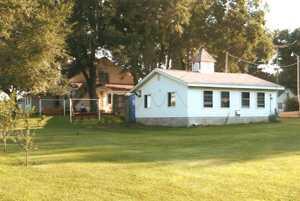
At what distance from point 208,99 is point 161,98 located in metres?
3.45

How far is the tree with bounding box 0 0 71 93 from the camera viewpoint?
108 ft

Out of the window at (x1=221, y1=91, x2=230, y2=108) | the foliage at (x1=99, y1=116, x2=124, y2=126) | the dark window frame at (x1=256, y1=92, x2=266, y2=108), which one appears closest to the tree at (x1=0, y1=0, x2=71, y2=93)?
the foliage at (x1=99, y1=116, x2=124, y2=126)

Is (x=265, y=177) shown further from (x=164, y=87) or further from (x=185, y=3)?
(x=185, y=3)

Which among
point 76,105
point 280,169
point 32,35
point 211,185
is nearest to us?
point 211,185

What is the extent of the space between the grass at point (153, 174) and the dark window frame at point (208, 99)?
16580 millimetres

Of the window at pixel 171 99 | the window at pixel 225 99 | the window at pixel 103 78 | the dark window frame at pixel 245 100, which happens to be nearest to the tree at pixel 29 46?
the window at pixel 171 99

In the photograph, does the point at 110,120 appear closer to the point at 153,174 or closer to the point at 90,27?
the point at 90,27

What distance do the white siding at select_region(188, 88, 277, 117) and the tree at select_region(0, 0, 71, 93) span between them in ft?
32.2

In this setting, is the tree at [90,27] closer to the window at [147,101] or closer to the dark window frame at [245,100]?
the window at [147,101]

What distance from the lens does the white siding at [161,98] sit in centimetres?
3462

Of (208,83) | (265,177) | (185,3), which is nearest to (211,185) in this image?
(265,177)

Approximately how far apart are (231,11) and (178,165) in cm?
3789

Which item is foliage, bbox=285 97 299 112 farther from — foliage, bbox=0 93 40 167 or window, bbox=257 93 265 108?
foliage, bbox=0 93 40 167

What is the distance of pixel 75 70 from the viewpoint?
48875 mm
